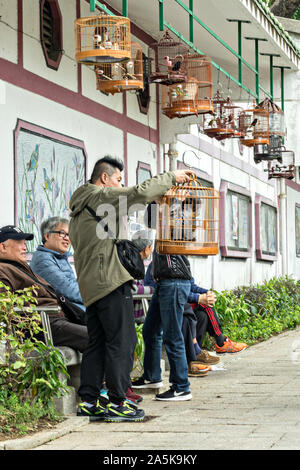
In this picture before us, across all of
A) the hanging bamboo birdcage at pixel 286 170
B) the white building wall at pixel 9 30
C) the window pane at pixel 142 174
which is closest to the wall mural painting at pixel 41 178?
the white building wall at pixel 9 30

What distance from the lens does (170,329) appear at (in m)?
7.54

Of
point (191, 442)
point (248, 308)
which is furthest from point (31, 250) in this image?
point (248, 308)

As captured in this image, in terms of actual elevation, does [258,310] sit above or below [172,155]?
below

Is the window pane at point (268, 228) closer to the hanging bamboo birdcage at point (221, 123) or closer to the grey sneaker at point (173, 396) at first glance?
the hanging bamboo birdcage at point (221, 123)

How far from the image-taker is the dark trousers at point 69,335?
7.01 meters

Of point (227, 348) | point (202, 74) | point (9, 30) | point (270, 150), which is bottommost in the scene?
point (227, 348)

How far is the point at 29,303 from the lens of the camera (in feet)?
21.7

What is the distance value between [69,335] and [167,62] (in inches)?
150

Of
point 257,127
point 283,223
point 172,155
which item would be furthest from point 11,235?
point 283,223

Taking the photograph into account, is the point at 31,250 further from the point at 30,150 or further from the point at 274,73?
the point at 274,73

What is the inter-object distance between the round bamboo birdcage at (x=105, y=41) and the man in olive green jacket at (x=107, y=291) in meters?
1.76

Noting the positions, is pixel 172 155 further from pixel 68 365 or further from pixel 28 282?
pixel 68 365

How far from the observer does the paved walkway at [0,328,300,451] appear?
5562 mm

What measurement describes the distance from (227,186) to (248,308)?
3.31 meters
